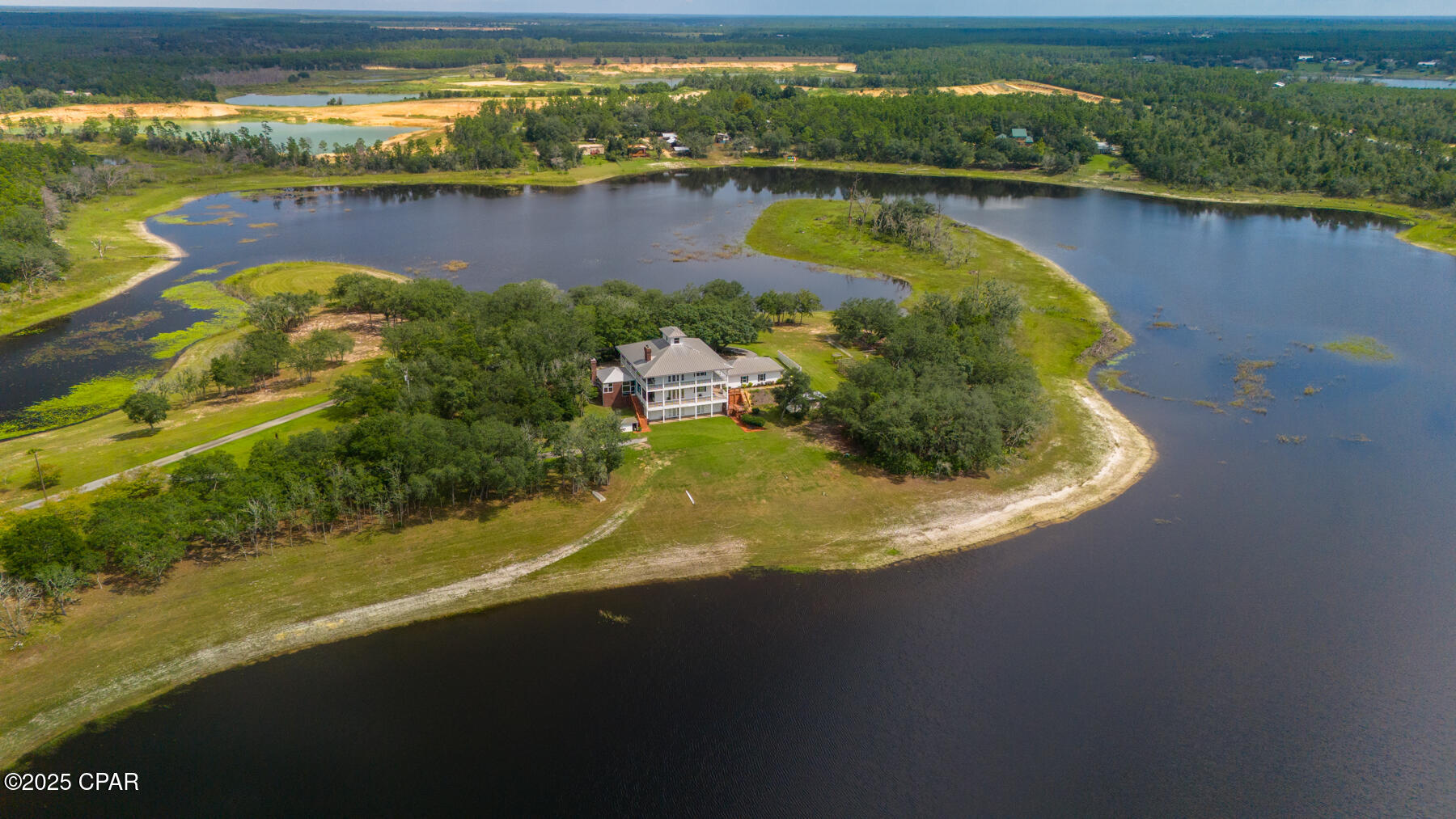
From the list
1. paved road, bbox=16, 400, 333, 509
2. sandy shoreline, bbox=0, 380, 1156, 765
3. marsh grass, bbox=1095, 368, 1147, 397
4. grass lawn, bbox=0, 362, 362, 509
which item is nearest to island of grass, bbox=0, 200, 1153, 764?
sandy shoreline, bbox=0, 380, 1156, 765

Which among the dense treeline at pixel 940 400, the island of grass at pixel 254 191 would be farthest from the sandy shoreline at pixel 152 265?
the dense treeline at pixel 940 400

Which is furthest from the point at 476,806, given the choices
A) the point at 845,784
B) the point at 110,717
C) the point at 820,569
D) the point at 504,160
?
the point at 504,160

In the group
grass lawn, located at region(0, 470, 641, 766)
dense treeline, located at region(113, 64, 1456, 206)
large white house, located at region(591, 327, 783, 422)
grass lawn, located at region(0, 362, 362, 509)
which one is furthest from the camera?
dense treeline, located at region(113, 64, 1456, 206)

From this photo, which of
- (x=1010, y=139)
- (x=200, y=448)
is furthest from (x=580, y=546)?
(x=1010, y=139)

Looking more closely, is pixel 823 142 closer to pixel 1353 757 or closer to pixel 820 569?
pixel 820 569

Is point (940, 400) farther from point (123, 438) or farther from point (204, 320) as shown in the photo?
point (204, 320)

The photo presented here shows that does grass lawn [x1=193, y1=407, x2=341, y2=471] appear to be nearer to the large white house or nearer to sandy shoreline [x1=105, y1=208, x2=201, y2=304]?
the large white house
